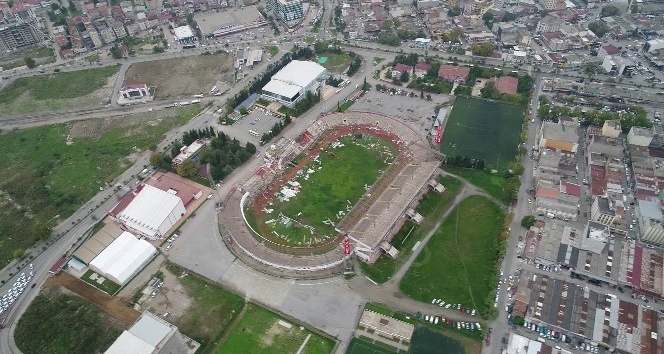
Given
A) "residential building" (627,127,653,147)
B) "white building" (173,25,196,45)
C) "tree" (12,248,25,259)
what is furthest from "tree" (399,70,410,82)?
"tree" (12,248,25,259)

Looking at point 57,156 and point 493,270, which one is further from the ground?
point 57,156

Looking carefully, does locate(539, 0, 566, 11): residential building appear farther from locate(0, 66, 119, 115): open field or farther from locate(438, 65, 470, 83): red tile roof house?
locate(0, 66, 119, 115): open field

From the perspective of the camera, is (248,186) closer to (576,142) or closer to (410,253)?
(410,253)

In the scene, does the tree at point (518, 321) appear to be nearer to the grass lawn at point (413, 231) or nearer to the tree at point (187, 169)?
the grass lawn at point (413, 231)

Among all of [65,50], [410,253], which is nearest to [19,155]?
[65,50]

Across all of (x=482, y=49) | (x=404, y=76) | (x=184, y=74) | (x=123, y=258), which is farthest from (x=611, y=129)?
(x=184, y=74)

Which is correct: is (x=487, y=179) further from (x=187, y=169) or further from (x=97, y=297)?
(x=97, y=297)
